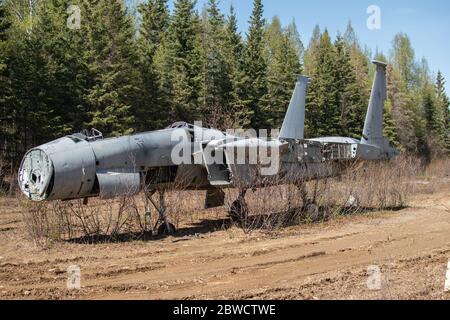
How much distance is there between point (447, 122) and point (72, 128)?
64.3 metres

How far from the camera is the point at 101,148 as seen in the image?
455 inches

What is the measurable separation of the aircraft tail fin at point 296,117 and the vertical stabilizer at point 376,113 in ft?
13.0

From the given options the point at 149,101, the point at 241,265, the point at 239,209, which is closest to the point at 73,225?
the point at 239,209

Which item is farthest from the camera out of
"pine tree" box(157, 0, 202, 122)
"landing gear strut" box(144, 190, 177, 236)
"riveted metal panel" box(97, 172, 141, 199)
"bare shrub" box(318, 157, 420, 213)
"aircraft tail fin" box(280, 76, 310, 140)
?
"pine tree" box(157, 0, 202, 122)

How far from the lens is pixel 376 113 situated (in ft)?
65.6

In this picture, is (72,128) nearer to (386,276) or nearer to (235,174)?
(235,174)

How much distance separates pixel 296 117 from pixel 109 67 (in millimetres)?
16570

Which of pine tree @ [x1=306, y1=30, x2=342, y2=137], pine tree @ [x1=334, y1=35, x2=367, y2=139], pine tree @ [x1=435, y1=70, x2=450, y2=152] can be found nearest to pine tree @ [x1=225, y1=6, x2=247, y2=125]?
pine tree @ [x1=306, y1=30, x2=342, y2=137]

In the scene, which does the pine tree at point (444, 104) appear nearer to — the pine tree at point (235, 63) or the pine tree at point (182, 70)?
the pine tree at point (235, 63)

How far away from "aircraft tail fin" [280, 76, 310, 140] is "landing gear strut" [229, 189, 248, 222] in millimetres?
2909

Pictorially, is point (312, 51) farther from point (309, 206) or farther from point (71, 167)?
point (71, 167)

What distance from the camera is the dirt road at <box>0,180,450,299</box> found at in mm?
7324

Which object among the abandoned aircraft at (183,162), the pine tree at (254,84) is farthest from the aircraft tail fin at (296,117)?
the pine tree at (254,84)

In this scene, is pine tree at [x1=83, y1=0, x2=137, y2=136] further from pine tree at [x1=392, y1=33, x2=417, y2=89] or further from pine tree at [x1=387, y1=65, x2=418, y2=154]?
pine tree at [x1=392, y1=33, x2=417, y2=89]
